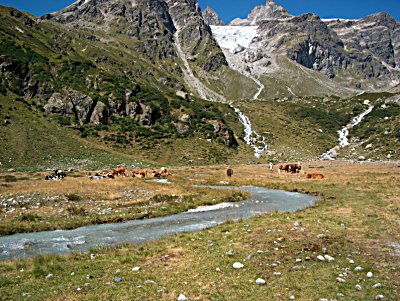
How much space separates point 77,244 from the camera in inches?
741

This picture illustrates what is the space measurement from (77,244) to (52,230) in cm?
509

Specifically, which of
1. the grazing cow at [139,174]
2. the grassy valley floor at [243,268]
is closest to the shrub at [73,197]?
the grassy valley floor at [243,268]

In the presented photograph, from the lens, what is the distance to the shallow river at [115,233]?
18016mm

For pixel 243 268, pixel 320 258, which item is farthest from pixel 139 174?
pixel 320 258

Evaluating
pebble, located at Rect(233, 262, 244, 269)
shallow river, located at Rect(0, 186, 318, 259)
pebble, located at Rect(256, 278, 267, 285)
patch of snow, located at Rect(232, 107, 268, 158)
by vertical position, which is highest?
patch of snow, located at Rect(232, 107, 268, 158)

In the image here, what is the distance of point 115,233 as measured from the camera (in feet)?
71.0

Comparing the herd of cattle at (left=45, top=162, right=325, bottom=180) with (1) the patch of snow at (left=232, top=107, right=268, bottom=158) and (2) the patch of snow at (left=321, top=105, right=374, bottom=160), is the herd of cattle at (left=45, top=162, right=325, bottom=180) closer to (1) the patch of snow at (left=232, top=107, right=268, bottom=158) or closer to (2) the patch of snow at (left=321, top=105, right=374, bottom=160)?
(1) the patch of snow at (left=232, top=107, right=268, bottom=158)

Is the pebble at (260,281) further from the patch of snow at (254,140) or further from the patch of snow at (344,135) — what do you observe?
the patch of snow at (344,135)

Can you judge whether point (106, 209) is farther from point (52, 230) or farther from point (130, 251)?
point (130, 251)

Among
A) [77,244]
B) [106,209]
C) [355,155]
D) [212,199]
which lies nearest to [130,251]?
[77,244]

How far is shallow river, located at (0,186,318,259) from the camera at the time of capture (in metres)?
18.0

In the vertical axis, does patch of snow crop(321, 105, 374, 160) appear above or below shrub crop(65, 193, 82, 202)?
above

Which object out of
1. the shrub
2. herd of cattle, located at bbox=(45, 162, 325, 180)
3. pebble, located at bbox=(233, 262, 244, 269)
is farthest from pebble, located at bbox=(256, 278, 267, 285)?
herd of cattle, located at bbox=(45, 162, 325, 180)

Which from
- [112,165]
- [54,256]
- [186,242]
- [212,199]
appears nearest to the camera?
[54,256]
